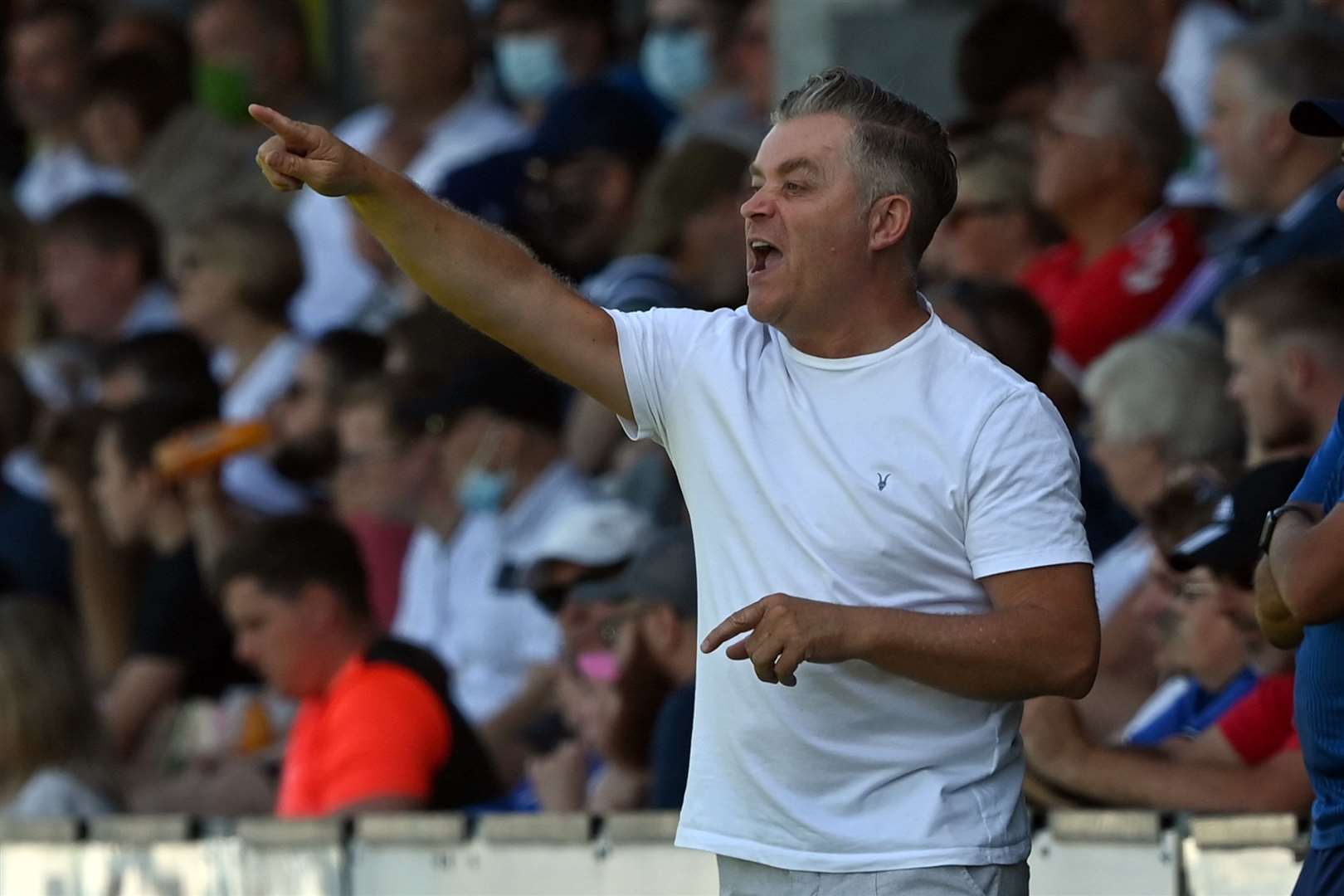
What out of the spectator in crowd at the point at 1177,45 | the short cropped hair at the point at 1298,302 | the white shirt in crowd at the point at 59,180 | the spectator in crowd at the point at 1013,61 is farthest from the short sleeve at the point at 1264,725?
the white shirt in crowd at the point at 59,180

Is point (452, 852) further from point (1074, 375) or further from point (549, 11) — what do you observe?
point (549, 11)

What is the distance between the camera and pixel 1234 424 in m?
5.78

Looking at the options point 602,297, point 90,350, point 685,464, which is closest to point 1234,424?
point 602,297

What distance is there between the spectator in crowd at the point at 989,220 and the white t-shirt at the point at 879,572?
12.3 ft

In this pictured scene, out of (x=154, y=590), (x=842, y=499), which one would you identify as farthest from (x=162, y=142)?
(x=842, y=499)

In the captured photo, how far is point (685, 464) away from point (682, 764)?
2.01 m

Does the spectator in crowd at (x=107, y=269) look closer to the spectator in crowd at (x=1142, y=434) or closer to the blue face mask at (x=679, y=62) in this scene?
the blue face mask at (x=679, y=62)

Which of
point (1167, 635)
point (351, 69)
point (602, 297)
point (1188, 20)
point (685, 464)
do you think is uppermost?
point (351, 69)

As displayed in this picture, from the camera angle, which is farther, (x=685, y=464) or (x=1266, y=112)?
(x=1266, y=112)

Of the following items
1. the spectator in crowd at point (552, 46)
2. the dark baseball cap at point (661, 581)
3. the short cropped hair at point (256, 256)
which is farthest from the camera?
the spectator in crowd at point (552, 46)

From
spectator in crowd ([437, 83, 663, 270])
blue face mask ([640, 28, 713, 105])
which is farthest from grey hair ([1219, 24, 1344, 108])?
blue face mask ([640, 28, 713, 105])

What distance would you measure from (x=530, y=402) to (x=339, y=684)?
1.40m

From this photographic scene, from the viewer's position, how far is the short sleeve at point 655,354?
338 cm

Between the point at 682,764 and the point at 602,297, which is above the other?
the point at 602,297
